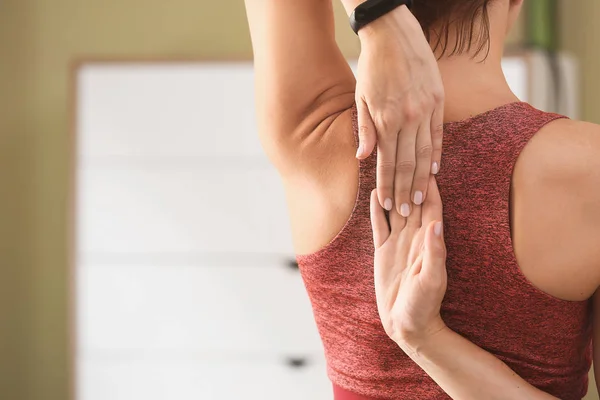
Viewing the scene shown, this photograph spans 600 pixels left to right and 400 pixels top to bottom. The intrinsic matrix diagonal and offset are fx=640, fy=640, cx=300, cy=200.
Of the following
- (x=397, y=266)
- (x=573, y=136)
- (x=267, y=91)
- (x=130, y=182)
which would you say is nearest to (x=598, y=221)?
(x=573, y=136)

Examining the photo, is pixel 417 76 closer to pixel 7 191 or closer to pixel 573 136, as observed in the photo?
pixel 573 136

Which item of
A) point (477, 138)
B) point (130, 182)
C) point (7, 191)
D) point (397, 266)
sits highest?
point (477, 138)

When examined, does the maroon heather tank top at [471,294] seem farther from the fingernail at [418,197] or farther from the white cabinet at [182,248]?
the white cabinet at [182,248]

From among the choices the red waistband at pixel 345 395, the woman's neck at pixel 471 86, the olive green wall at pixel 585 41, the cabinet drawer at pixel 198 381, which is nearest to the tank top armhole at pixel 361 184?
the woman's neck at pixel 471 86

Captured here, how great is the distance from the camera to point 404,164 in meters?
0.73

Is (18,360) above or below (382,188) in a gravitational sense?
below

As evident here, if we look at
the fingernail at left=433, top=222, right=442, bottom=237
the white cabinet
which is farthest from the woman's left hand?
the white cabinet

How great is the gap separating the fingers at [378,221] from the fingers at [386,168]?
10mm

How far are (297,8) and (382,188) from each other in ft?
0.78

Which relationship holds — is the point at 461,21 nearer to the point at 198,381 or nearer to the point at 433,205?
the point at 433,205

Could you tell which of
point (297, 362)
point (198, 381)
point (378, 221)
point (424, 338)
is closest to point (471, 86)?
point (378, 221)

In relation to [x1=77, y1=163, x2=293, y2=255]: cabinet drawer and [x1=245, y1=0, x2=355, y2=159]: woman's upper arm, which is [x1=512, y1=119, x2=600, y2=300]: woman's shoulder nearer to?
[x1=245, y1=0, x2=355, y2=159]: woman's upper arm

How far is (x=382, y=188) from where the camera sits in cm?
73

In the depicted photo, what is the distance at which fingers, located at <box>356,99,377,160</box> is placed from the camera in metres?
0.72
